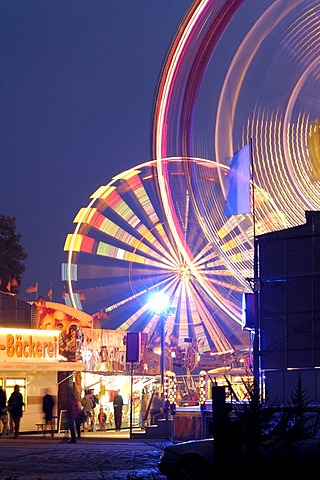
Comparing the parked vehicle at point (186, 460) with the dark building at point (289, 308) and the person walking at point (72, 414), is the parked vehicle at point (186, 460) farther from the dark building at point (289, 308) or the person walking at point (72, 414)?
the person walking at point (72, 414)

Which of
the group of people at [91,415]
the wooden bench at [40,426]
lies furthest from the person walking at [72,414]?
the wooden bench at [40,426]

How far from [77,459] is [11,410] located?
30.2 feet

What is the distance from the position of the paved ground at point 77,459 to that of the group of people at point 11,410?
731mm

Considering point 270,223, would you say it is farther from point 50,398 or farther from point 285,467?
point 285,467

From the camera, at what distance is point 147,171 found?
49062 mm

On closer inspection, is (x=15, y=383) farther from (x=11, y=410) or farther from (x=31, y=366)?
(x=11, y=410)

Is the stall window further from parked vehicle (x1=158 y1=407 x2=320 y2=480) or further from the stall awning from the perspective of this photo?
parked vehicle (x1=158 y1=407 x2=320 y2=480)

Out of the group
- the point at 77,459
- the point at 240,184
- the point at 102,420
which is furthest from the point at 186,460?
the point at 102,420

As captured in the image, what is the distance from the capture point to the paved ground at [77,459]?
17766mm

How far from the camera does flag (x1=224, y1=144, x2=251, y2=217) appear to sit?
30641mm

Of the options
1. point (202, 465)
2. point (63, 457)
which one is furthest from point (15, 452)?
point (202, 465)

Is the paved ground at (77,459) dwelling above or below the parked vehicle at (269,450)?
below

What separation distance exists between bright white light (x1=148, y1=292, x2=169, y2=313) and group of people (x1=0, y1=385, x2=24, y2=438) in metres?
13.0

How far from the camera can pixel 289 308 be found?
26.8 m
